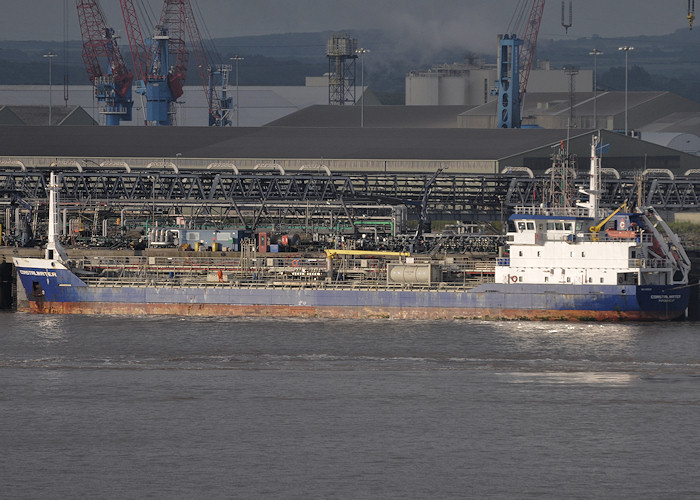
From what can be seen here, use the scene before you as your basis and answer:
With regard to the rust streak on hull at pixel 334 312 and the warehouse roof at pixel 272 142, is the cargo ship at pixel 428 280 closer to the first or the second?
the rust streak on hull at pixel 334 312

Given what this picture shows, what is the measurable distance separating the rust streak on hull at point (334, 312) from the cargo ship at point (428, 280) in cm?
5

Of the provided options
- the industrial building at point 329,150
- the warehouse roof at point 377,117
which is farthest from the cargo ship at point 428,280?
the warehouse roof at point 377,117

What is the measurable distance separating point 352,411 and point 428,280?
2287 cm

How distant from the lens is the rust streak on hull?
68.9m

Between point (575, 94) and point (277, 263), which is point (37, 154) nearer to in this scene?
point (277, 263)

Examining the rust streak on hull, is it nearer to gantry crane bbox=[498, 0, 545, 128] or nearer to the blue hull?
the blue hull

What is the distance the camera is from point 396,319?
71.3 meters

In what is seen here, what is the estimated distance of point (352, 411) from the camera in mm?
50000

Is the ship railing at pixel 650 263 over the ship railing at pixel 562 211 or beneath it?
beneath

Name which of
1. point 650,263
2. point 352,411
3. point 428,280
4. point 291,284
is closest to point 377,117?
point 291,284

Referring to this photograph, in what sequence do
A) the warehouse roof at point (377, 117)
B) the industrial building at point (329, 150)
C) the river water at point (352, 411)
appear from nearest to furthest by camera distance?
1. the river water at point (352, 411)
2. the industrial building at point (329, 150)
3. the warehouse roof at point (377, 117)

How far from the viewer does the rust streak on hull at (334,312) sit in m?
68.9

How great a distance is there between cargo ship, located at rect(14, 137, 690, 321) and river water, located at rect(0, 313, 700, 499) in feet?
6.14

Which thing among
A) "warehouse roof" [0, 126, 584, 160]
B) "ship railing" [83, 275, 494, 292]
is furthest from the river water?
"warehouse roof" [0, 126, 584, 160]
